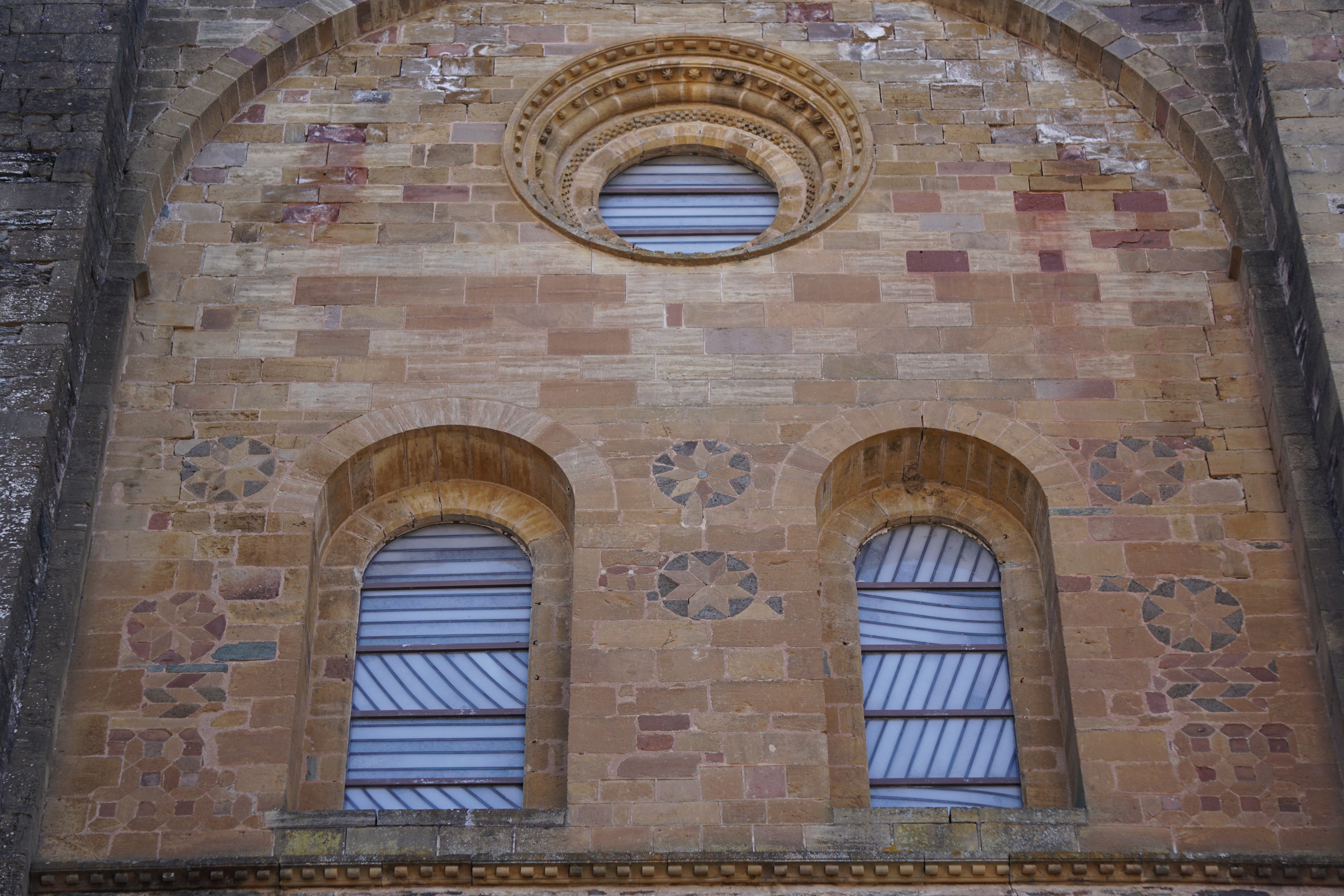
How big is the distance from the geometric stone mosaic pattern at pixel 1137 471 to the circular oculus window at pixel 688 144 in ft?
8.92

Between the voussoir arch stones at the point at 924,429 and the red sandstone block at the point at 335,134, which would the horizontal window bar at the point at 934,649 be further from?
the red sandstone block at the point at 335,134

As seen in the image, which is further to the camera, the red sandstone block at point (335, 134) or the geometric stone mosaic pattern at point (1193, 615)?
the red sandstone block at point (335, 134)

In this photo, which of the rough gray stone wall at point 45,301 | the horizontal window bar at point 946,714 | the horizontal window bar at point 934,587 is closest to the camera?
A: the rough gray stone wall at point 45,301

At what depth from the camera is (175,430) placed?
13273 millimetres

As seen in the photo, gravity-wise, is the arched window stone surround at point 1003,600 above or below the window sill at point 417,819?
above

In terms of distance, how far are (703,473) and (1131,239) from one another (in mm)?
3540

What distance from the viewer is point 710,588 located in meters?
12.5

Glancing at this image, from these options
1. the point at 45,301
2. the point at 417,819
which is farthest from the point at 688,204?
the point at 417,819

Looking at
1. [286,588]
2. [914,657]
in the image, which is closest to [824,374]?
[914,657]

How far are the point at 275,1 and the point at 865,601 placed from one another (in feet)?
→ 21.2

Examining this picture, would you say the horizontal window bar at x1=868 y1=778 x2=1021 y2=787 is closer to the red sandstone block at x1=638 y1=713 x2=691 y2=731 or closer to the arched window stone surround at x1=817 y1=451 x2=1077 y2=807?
the arched window stone surround at x1=817 y1=451 x2=1077 y2=807

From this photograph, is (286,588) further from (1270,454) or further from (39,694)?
(1270,454)

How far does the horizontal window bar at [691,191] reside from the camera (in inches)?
606

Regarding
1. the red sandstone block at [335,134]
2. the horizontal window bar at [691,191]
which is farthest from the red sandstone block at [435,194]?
the horizontal window bar at [691,191]
